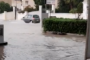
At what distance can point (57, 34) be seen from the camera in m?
22.3

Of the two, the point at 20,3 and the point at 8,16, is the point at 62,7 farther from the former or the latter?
the point at 20,3

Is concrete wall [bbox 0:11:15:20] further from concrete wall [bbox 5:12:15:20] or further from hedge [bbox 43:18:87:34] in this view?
hedge [bbox 43:18:87:34]

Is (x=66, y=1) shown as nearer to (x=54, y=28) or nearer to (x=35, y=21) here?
(x=35, y=21)

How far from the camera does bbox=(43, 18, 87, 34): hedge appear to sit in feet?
71.2

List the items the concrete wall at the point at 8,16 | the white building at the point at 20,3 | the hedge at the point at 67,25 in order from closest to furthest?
the hedge at the point at 67,25
the concrete wall at the point at 8,16
the white building at the point at 20,3

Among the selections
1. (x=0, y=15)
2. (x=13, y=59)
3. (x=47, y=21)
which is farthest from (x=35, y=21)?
(x=13, y=59)

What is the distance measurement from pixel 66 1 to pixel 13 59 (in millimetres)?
54614

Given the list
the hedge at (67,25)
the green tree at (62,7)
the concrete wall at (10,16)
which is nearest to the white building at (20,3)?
the green tree at (62,7)

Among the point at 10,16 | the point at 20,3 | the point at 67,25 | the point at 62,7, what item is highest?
the point at 20,3

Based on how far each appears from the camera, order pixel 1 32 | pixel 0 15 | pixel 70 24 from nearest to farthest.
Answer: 1. pixel 1 32
2. pixel 70 24
3. pixel 0 15

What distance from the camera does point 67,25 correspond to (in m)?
22.2

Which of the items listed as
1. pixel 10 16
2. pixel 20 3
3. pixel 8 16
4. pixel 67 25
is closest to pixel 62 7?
pixel 10 16

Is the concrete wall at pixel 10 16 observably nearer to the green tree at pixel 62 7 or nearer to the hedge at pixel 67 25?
the green tree at pixel 62 7

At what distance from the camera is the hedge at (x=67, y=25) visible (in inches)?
854
